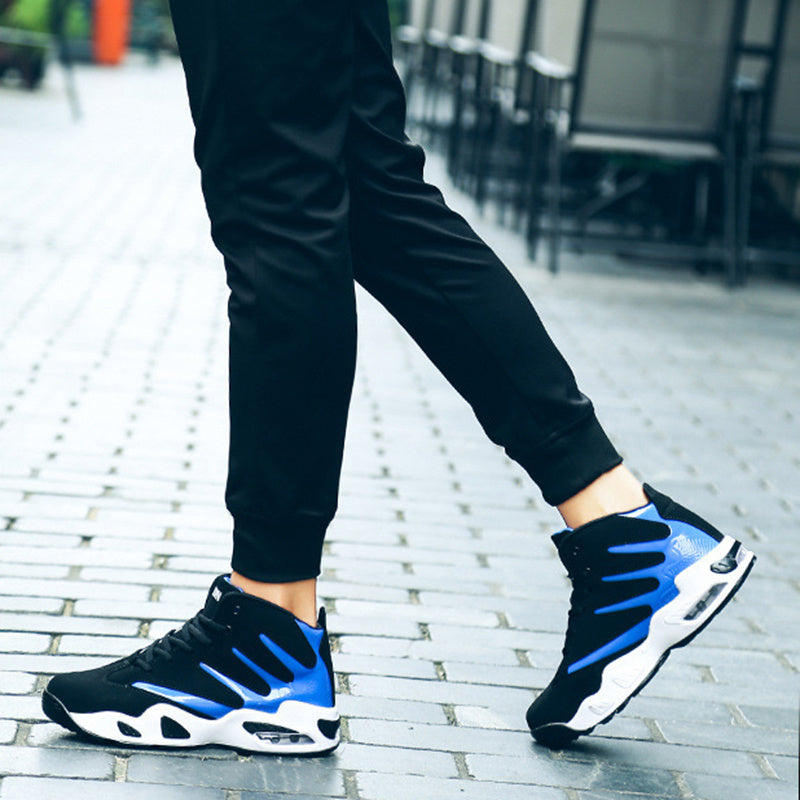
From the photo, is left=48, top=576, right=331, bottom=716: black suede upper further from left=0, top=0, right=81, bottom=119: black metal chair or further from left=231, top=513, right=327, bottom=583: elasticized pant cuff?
left=0, top=0, right=81, bottom=119: black metal chair

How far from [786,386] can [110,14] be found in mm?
17248

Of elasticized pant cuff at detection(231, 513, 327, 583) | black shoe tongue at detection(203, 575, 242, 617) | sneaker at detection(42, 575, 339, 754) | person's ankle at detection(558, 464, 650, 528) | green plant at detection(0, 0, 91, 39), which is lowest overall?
sneaker at detection(42, 575, 339, 754)

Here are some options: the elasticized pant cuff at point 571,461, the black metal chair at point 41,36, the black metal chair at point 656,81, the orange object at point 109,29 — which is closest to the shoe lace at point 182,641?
the elasticized pant cuff at point 571,461

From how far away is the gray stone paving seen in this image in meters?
2.11

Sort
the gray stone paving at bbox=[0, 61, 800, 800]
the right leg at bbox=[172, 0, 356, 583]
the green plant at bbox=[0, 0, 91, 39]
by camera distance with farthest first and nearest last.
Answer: the green plant at bbox=[0, 0, 91, 39] → the gray stone paving at bbox=[0, 61, 800, 800] → the right leg at bbox=[172, 0, 356, 583]

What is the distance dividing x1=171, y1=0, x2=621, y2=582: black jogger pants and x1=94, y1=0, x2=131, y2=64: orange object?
19.1 m

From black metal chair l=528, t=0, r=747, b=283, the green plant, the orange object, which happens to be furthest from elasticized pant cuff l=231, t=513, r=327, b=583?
the orange object

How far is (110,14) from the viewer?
20.7 meters

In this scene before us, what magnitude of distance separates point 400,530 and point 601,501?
1.25m

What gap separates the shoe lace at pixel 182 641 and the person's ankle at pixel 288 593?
0.07 meters

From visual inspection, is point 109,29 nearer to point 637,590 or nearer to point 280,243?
point 280,243

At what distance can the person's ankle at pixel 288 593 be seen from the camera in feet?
6.63

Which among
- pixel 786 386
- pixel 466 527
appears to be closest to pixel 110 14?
pixel 786 386

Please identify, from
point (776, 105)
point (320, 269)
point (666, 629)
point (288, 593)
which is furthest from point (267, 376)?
point (776, 105)
